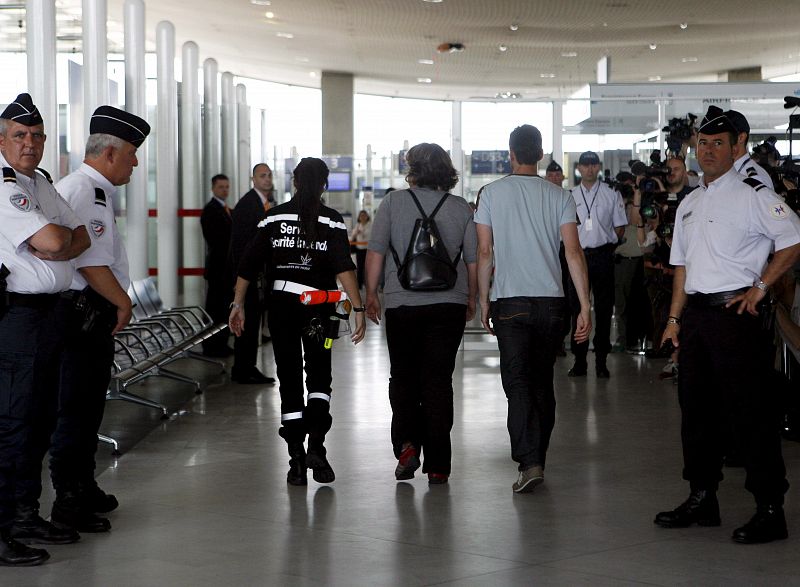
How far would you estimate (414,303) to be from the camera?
512cm

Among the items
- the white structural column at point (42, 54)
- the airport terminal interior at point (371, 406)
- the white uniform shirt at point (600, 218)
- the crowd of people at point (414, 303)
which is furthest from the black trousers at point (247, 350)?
the crowd of people at point (414, 303)

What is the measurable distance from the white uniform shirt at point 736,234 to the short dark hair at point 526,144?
0.99 metres

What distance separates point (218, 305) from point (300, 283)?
5.91m

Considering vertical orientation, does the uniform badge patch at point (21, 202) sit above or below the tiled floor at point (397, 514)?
above

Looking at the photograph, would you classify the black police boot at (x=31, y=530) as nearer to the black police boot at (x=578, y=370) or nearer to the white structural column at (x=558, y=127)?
the black police boot at (x=578, y=370)

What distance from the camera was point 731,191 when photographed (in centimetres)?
430

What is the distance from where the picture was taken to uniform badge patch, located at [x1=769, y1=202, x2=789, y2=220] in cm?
422

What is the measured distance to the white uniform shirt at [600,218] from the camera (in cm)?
916

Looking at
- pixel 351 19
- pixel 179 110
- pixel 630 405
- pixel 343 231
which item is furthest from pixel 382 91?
pixel 343 231

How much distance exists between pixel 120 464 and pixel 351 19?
1294cm

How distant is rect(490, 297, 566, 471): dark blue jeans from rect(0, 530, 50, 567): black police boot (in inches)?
81.3

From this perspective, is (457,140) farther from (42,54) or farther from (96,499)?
(96,499)

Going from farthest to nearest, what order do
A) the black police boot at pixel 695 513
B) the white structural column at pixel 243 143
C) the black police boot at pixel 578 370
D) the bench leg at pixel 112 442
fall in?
the white structural column at pixel 243 143, the black police boot at pixel 578 370, the bench leg at pixel 112 442, the black police boot at pixel 695 513

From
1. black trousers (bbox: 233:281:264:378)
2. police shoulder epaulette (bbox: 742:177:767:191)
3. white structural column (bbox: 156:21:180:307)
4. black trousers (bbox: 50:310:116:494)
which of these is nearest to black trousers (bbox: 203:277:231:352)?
white structural column (bbox: 156:21:180:307)
